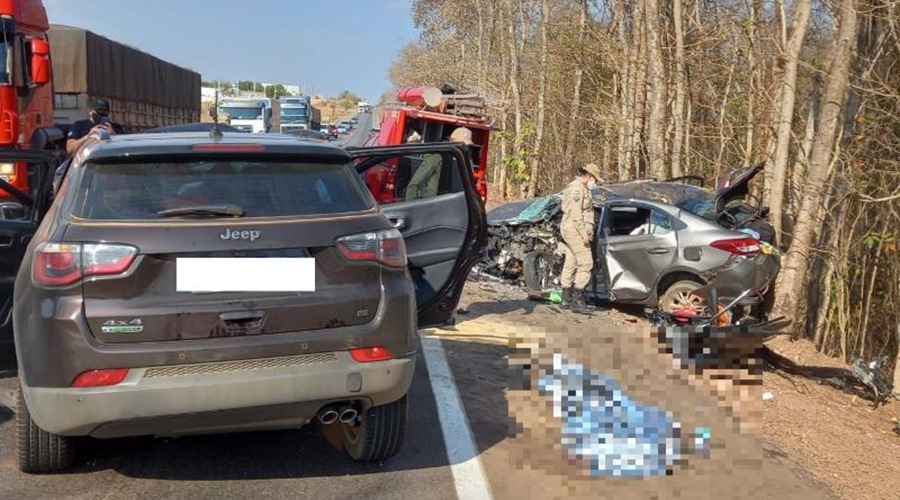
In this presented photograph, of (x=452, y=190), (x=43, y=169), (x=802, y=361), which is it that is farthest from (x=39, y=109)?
(x=802, y=361)

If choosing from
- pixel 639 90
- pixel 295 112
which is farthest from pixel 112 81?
pixel 295 112

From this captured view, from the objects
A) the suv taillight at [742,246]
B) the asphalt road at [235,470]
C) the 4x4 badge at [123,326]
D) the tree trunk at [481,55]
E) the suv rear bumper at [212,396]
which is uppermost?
the tree trunk at [481,55]

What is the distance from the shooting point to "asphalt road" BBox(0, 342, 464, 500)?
4.05 meters

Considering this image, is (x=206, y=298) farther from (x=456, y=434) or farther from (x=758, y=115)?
(x=758, y=115)

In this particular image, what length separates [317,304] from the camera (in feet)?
12.3

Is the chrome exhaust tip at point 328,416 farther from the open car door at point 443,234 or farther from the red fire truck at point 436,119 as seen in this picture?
the red fire truck at point 436,119

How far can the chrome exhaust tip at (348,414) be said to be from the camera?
3924mm

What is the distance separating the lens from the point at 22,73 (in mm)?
10828

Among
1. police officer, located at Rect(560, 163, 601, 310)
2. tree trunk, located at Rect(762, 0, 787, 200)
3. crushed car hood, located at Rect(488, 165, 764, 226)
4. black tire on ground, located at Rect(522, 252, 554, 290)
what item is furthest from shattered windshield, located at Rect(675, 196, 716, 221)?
black tire on ground, located at Rect(522, 252, 554, 290)

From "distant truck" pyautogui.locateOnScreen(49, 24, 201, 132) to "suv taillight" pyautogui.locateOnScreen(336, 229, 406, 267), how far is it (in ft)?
38.4

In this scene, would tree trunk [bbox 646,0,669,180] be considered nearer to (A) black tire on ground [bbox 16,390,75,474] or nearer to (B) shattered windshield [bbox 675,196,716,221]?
(B) shattered windshield [bbox 675,196,716,221]

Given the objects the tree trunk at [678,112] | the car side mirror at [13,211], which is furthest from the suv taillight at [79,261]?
the tree trunk at [678,112]

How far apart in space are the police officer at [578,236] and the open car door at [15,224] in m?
5.78

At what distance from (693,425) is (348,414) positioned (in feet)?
7.06
